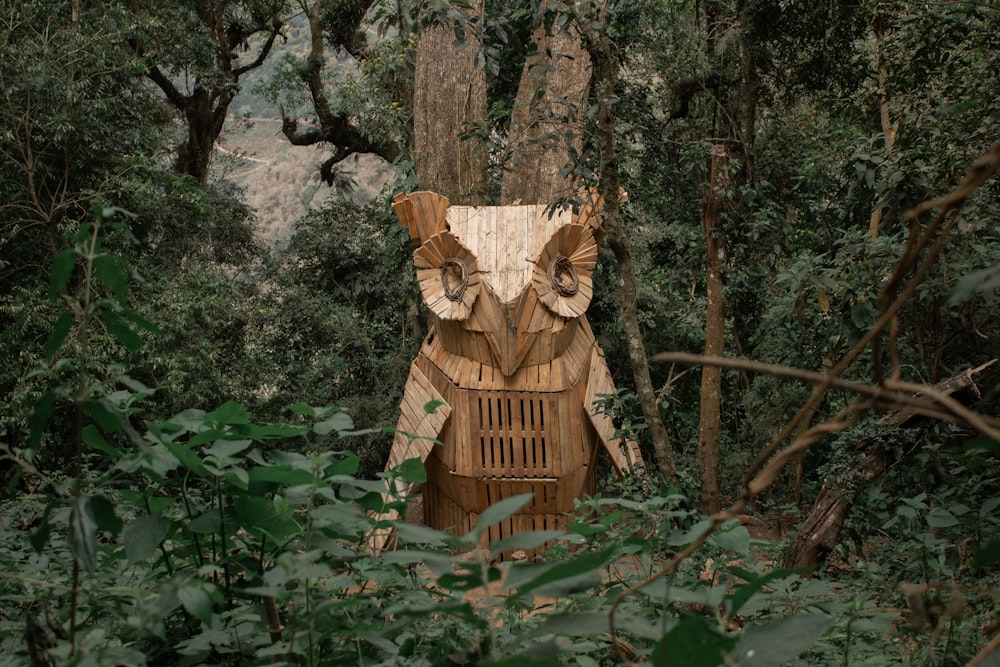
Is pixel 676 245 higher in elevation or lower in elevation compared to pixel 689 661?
higher

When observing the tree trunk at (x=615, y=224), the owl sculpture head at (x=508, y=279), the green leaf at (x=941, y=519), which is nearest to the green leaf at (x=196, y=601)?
the green leaf at (x=941, y=519)

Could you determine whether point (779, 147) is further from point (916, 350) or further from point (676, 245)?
point (916, 350)

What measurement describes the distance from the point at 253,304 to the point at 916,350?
26.8ft

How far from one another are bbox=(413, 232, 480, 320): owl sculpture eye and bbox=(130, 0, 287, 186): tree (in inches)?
234

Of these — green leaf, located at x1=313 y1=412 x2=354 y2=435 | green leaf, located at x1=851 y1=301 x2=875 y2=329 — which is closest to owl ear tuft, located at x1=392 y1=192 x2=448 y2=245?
green leaf, located at x1=851 y1=301 x2=875 y2=329

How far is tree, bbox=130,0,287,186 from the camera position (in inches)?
433

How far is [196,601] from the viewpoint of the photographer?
4.07 ft

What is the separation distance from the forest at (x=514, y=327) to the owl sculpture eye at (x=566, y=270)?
26 centimetres

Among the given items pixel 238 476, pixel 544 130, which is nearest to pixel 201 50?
pixel 544 130

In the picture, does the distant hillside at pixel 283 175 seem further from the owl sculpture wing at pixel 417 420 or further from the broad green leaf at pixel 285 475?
the broad green leaf at pixel 285 475

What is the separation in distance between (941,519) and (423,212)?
411 cm

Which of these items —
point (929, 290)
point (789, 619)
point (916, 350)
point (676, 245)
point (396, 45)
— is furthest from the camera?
point (396, 45)

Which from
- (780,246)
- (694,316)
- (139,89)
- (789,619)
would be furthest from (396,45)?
(789,619)

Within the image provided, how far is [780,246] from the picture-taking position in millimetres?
6996
